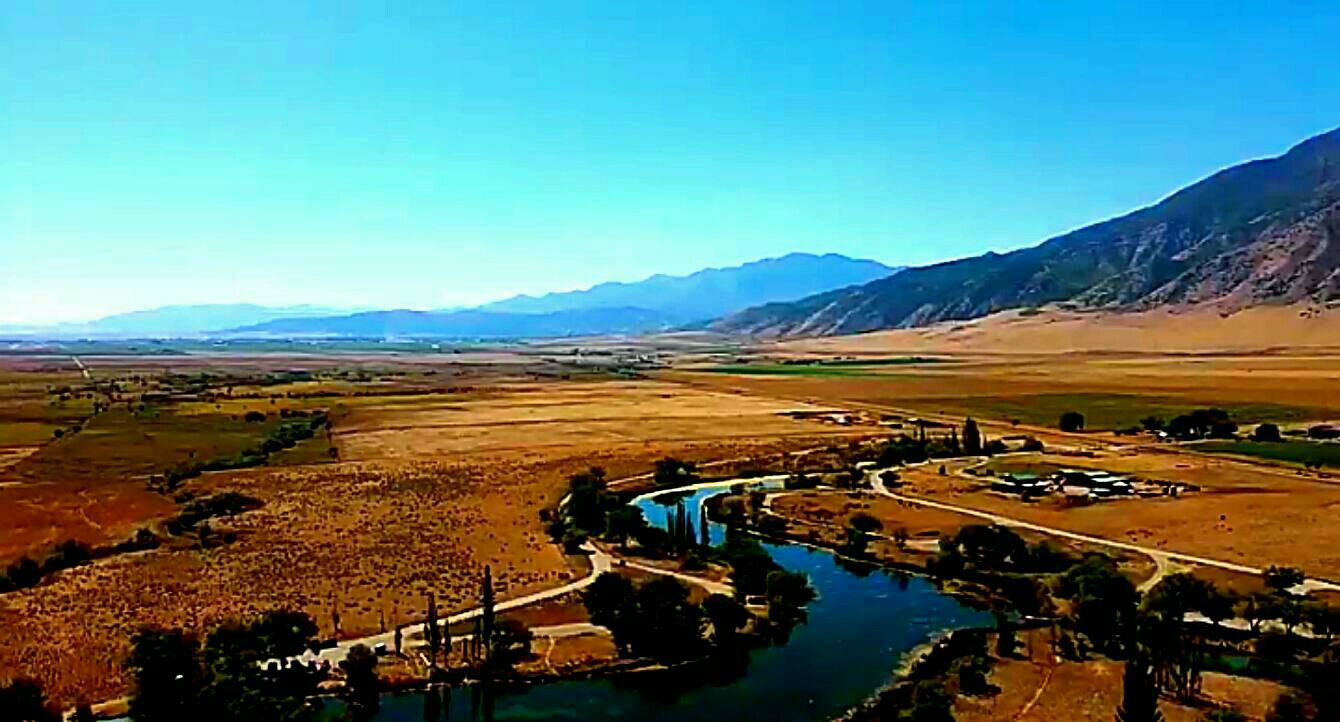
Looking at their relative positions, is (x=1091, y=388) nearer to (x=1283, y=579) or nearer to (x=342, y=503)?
(x=1283, y=579)

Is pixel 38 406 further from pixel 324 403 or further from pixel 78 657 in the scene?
pixel 78 657

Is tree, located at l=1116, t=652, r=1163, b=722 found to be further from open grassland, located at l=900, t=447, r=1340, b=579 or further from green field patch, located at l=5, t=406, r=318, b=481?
green field patch, located at l=5, t=406, r=318, b=481

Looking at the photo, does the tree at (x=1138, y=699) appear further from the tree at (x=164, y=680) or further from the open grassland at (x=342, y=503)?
the open grassland at (x=342, y=503)

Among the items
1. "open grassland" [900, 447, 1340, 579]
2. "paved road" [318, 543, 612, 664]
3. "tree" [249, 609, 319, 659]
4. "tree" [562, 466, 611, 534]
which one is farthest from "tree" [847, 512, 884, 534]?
"tree" [249, 609, 319, 659]

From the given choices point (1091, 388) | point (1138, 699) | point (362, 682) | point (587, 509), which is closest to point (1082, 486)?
point (587, 509)

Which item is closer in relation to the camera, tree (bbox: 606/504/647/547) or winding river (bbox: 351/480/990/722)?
winding river (bbox: 351/480/990/722)

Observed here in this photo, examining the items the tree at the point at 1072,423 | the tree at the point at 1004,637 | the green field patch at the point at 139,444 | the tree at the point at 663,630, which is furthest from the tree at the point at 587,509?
the tree at the point at 1072,423
